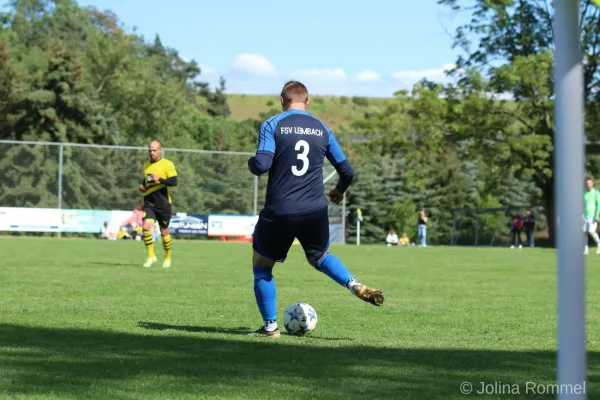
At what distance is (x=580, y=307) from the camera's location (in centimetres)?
301

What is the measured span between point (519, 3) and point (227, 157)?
52.6 ft

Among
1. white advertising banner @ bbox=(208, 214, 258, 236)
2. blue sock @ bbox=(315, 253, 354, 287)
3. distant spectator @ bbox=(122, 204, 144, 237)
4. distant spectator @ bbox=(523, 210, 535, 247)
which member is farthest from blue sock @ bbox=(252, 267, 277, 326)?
distant spectator @ bbox=(523, 210, 535, 247)

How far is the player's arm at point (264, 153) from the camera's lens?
288 inches

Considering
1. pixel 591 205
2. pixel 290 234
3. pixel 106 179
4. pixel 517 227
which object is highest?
pixel 106 179

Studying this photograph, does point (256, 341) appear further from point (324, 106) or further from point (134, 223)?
point (324, 106)

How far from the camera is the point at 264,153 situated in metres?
7.39

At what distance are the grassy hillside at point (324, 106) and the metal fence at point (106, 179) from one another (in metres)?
83.9

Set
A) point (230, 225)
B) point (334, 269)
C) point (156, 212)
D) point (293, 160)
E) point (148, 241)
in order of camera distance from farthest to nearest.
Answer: point (230, 225)
point (148, 241)
point (156, 212)
point (334, 269)
point (293, 160)

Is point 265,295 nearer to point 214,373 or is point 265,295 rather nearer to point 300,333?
point 300,333

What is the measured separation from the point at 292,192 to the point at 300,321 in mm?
1072

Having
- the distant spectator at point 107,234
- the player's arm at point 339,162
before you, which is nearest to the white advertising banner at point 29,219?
the distant spectator at point 107,234

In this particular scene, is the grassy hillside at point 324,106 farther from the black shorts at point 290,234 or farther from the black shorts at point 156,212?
the black shorts at point 290,234

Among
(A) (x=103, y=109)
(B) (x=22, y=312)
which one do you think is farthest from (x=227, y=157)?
(B) (x=22, y=312)

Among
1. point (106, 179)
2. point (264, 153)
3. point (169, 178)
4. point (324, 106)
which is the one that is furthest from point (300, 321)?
point (324, 106)
